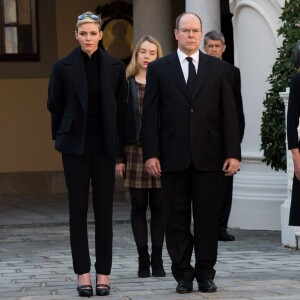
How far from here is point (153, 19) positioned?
18.6 metres

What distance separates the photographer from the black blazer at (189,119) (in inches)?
349

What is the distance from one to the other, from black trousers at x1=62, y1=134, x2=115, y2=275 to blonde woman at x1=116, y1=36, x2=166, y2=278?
43.7 inches

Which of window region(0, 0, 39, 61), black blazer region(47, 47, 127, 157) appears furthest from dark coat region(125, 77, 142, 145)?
window region(0, 0, 39, 61)

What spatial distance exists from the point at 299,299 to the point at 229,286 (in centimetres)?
95

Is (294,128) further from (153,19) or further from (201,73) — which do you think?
(153,19)

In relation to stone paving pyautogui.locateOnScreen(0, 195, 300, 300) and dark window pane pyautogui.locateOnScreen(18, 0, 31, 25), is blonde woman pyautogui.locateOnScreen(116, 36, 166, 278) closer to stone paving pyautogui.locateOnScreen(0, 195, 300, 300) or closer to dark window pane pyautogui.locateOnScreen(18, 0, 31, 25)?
stone paving pyautogui.locateOnScreen(0, 195, 300, 300)

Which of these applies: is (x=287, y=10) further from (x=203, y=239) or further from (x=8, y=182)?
(x=8, y=182)

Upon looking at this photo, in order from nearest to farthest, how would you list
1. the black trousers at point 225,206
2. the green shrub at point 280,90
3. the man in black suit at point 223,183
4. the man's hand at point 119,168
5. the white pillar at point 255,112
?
the man's hand at point 119,168
the green shrub at point 280,90
the man in black suit at point 223,183
the black trousers at point 225,206
the white pillar at point 255,112

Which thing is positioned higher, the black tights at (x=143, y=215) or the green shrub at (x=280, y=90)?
the green shrub at (x=280, y=90)

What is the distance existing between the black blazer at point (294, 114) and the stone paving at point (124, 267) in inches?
39.1

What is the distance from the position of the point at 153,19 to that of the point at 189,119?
9862 mm

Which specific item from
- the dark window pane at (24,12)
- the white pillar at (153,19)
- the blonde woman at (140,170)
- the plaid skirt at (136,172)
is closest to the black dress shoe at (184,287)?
the blonde woman at (140,170)

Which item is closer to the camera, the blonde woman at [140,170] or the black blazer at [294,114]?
the black blazer at [294,114]

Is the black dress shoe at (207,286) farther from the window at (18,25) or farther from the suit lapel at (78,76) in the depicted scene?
the window at (18,25)
